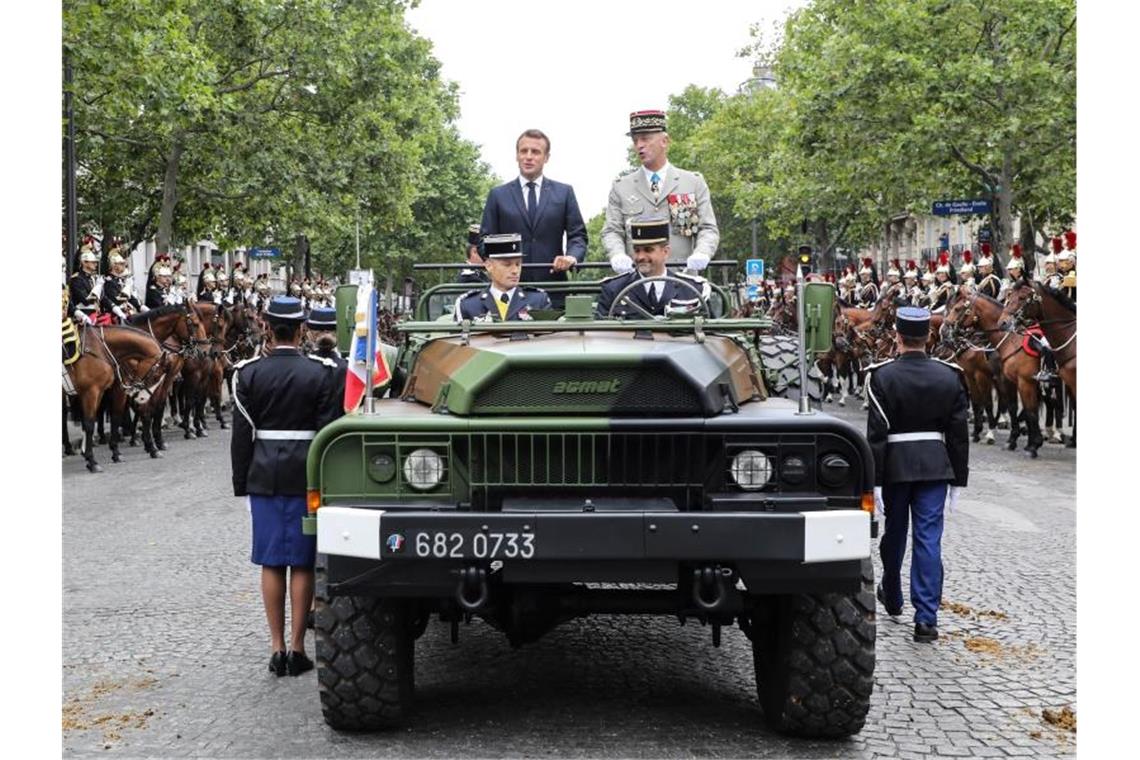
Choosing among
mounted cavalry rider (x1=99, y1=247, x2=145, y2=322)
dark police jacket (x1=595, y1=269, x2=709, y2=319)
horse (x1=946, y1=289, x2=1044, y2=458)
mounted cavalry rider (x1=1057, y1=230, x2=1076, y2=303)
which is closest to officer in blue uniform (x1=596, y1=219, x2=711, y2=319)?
dark police jacket (x1=595, y1=269, x2=709, y2=319)

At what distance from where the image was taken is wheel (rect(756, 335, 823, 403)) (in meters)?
7.63

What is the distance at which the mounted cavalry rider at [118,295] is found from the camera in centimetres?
2277

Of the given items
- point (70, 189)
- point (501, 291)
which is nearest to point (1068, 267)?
point (70, 189)

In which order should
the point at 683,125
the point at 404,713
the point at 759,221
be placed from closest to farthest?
the point at 404,713, the point at 759,221, the point at 683,125

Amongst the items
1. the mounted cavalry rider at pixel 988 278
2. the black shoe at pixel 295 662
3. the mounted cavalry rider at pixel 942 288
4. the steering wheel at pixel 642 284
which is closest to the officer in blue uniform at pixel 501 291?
the steering wheel at pixel 642 284

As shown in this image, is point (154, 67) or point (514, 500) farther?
point (154, 67)

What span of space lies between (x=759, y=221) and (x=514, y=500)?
7726cm

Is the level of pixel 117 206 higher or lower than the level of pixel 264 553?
higher

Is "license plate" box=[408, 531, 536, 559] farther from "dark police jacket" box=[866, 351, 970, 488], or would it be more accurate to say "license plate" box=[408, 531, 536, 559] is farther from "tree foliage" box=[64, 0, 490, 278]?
"tree foliage" box=[64, 0, 490, 278]

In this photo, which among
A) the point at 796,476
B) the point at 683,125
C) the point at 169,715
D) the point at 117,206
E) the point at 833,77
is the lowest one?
the point at 169,715

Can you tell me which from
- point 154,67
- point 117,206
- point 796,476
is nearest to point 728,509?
point 796,476

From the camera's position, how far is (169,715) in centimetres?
681

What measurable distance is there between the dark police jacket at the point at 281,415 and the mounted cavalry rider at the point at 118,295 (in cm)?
1550

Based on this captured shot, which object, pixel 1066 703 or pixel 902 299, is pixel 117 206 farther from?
pixel 1066 703
